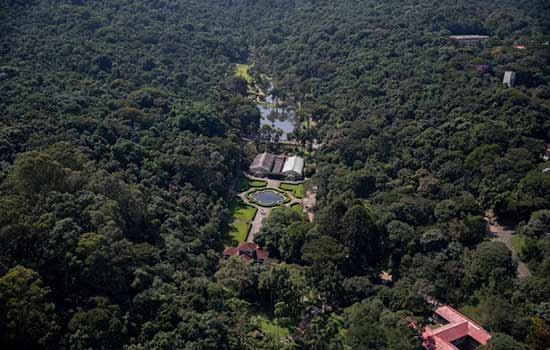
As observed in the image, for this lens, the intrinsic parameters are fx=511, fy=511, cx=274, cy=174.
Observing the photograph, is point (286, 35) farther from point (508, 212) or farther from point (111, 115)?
point (508, 212)

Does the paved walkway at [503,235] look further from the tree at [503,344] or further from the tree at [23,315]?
the tree at [23,315]

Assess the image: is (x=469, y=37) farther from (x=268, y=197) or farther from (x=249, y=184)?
(x=268, y=197)

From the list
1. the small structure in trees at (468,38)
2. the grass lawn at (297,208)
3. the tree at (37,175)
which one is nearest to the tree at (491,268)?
the grass lawn at (297,208)

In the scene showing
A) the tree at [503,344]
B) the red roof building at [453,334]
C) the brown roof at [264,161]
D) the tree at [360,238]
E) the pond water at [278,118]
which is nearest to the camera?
the tree at [503,344]

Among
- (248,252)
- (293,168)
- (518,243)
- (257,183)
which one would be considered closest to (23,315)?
(248,252)

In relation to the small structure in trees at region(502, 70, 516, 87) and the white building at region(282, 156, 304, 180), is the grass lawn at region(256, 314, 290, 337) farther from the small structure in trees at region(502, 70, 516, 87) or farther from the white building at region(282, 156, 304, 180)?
the small structure in trees at region(502, 70, 516, 87)

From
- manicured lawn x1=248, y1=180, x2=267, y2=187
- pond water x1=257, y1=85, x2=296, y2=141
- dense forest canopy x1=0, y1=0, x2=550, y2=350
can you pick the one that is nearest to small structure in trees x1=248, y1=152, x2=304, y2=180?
manicured lawn x1=248, y1=180, x2=267, y2=187
